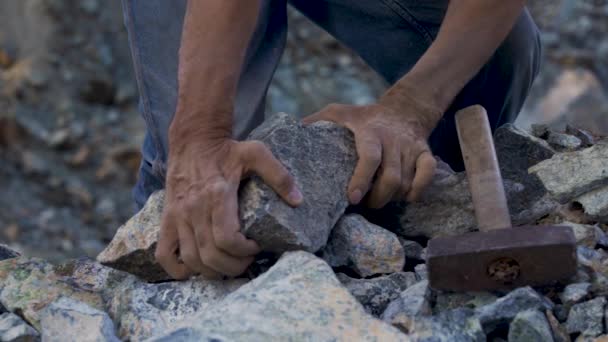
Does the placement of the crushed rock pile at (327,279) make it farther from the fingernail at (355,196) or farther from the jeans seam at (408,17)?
the jeans seam at (408,17)

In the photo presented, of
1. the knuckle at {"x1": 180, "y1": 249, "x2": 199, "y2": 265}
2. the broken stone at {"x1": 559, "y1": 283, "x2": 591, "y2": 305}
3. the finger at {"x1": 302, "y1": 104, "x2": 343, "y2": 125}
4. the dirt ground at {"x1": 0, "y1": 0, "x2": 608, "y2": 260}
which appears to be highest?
the finger at {"x1": 302, "y1": 104, "x2": 343, "y2": 125}

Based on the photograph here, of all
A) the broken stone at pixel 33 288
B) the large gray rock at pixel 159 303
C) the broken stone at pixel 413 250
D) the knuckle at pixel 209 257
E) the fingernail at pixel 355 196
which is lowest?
the broken stone at pixel 33 288

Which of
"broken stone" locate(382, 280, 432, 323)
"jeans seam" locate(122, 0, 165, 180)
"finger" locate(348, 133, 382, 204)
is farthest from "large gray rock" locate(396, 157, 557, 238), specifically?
"jeans seam" locate(122, 0, 165, 180)

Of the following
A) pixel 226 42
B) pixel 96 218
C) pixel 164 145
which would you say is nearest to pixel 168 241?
pixel 226 42

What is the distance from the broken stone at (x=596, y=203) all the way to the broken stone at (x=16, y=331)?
1.22m

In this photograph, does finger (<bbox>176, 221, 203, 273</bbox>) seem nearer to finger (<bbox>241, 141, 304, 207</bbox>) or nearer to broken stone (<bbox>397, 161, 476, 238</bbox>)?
finger (<bbox>241, 141, 304, 207</bbox>)

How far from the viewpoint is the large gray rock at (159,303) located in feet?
5.75

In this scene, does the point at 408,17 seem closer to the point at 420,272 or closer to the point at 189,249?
the point at 420,272

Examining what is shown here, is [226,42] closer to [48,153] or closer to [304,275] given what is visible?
[304,275]

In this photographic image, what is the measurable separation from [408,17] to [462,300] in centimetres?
103

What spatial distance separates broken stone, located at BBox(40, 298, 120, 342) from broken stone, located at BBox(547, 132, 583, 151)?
4.28 feet

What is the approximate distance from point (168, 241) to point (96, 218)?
4508 mm

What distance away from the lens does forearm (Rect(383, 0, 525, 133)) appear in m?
2.06

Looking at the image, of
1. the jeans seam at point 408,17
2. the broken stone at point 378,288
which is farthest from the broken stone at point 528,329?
the jeans seam at point 408,17
